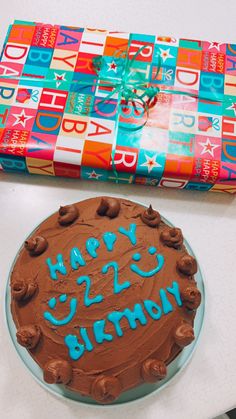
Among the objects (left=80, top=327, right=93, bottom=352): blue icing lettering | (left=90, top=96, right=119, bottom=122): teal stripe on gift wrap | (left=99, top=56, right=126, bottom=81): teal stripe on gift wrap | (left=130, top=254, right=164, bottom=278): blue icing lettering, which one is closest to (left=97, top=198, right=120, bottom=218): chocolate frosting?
(left=130, top=254, right=164, bottom=278): blue icing lettering

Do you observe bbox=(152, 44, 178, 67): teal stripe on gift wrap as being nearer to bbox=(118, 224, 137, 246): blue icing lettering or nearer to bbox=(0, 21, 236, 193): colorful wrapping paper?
bbox=(0, 21, 236, 193): colorful wrapping paper

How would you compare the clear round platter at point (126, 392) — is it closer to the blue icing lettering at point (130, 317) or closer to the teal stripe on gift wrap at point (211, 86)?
the blue icing lettering at point (130, 317)

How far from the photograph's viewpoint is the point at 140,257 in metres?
0.64

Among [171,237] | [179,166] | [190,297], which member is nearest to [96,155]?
[179,166]

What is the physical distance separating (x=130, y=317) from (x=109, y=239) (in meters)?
0.14

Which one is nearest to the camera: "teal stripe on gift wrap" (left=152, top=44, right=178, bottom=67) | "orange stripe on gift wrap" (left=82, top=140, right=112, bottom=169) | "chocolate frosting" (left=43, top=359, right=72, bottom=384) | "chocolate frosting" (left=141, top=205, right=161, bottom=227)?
"chocolate frosting" (left=43, top=359, right=72, bottom=384)

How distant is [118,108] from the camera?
918 mm

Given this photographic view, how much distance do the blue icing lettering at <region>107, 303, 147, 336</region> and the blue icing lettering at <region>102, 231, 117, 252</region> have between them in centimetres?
11

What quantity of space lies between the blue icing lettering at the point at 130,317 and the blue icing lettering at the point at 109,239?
0.35 ft

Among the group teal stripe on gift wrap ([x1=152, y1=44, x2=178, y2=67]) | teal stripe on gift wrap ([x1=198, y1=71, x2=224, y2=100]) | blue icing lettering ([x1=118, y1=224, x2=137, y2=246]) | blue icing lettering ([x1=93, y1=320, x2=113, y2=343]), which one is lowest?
blue icing lettering ([x1=93, y1=320, x2=113, y2=343])

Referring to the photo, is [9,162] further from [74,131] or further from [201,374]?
[201,374]

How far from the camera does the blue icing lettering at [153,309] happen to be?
620 mm

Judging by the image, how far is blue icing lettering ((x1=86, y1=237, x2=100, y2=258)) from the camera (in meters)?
0.64

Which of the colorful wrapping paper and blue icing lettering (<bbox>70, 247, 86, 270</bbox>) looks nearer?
blue icing lettering (<bbox>70, 247, 86, 270</bbox>)
